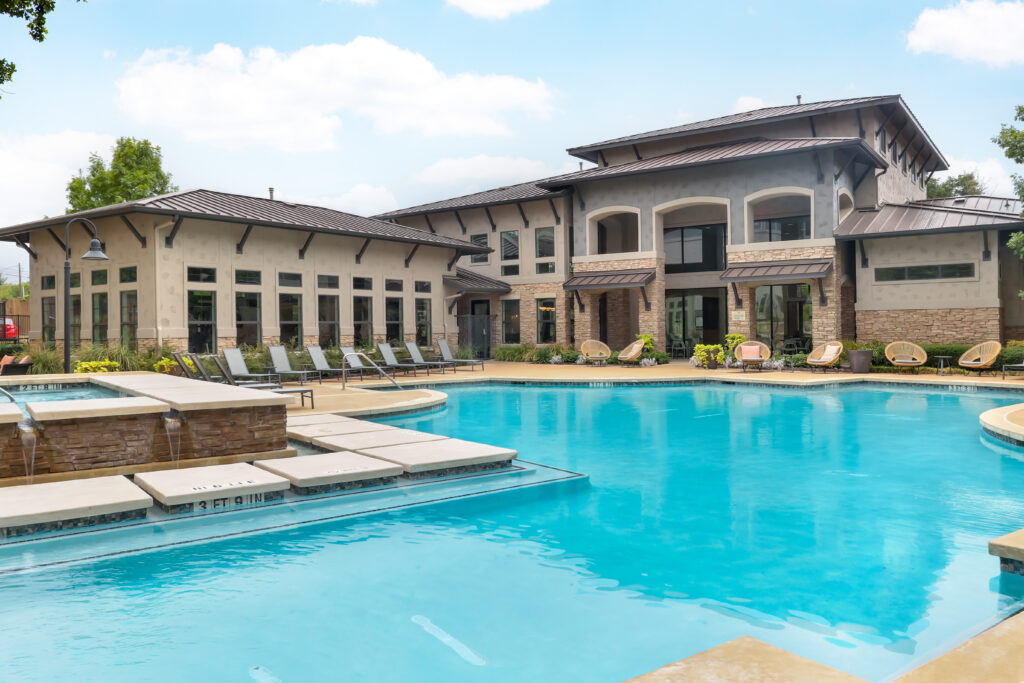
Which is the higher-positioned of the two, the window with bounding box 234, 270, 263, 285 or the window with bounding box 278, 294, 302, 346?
the window with bounding box 234, 270, 263, 285

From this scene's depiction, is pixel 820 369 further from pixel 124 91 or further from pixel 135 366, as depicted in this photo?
pixel 124 91

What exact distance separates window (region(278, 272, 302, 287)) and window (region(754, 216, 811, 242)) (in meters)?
14.1

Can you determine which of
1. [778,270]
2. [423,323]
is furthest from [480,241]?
[778,270]

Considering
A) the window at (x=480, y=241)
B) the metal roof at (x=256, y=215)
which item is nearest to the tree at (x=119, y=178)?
the metal roof at (x=256, y=215)

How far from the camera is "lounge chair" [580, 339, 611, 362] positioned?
2216 cm

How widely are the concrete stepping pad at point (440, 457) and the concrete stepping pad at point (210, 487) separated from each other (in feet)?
3.67

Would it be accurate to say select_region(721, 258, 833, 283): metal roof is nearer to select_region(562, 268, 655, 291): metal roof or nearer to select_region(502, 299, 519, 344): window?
select_region(562, 268, 655, 291): metal roof

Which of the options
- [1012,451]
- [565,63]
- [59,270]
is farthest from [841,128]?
[59,270]

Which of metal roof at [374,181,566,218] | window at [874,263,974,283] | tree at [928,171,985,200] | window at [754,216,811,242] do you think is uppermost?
tree at [928,171,985,200]

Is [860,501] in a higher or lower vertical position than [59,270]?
lower

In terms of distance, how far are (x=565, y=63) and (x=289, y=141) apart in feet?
58.5

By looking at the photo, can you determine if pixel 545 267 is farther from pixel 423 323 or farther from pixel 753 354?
pixel 753 354

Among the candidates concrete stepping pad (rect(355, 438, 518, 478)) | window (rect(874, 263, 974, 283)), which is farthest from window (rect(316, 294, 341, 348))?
window (rect(874, 263, 974, 283))

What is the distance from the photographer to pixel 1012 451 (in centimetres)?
820
